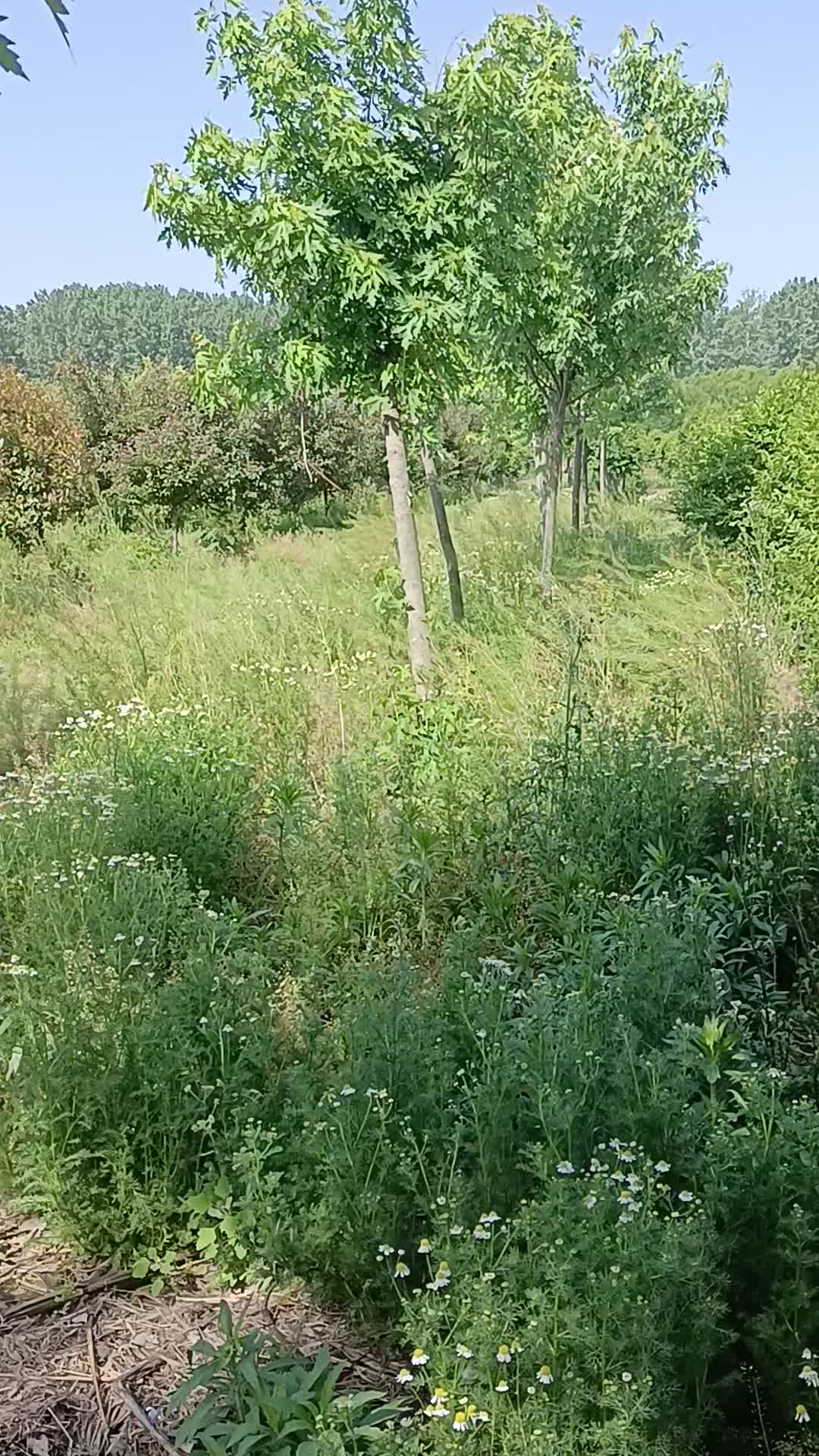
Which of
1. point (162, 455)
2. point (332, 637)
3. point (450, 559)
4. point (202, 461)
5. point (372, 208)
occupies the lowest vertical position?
point (332, 637)

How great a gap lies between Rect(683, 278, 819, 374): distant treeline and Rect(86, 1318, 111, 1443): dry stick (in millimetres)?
79442

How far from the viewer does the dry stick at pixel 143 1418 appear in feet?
5.77

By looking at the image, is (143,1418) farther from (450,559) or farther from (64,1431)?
(450,559)

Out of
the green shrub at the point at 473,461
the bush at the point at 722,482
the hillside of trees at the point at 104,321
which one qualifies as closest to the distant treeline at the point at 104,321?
the hillside of trees at the point at 104,321

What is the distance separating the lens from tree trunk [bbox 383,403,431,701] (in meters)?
5.32

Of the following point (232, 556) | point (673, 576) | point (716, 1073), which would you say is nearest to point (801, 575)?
point (673, 576)

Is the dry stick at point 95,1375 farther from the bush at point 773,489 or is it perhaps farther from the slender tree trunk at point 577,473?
the slender tree trunk at point 577,473

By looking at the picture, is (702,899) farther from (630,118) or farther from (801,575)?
(630,118)

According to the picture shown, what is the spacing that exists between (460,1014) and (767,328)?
9831cm

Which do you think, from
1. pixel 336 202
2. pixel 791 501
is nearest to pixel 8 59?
pixel 336 202

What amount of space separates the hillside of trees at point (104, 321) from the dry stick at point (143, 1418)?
43.1 meters

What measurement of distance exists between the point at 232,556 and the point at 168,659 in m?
6.12

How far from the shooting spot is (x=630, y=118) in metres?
10.5

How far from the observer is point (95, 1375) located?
1.97 m
